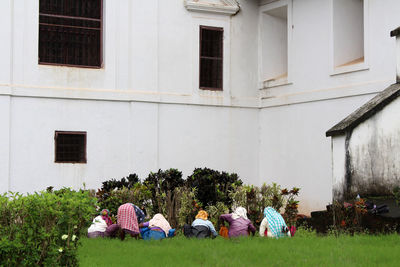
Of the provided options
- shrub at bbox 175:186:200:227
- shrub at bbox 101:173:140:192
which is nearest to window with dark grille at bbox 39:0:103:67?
shrub at bbox 101:173:140:192

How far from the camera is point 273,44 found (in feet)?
67.6

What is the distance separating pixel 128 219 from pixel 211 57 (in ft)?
27.2

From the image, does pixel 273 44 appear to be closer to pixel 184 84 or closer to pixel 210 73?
pixel 210 73

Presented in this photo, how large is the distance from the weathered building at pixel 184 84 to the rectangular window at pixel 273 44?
3cm

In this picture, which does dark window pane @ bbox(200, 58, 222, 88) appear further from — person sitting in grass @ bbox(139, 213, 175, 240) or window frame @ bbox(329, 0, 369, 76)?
person sitting in grass @ bbox(139, 213, 175, 240)

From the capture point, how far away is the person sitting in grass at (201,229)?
13.0m

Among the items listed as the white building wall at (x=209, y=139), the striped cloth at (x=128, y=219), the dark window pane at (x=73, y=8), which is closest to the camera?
the striped cloth at (x=128, y=219)

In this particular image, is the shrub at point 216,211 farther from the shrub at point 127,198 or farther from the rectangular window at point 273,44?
the rectangular window at point 273,44

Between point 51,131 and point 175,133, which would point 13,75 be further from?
point 175,133

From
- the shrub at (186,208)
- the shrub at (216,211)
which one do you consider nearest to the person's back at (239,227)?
the shrub at (186,208)

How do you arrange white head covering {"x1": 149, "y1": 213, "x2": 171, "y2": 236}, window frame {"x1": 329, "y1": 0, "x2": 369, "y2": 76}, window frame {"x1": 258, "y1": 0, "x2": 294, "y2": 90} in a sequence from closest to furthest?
white head covering {"x1": 149, "y1": 213, "x2": 171, "y2": 236} < window frame {"x1": 329, "y1": 0, "x2": 369, "y2": 76} < window frame {"x1": 258, "y1": 0, "x2": 294, "y2": 90}

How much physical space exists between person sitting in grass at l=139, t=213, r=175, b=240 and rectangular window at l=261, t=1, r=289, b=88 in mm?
8299

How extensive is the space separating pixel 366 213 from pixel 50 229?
623 centimetres

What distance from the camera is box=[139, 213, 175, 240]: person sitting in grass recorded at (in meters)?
12.9
